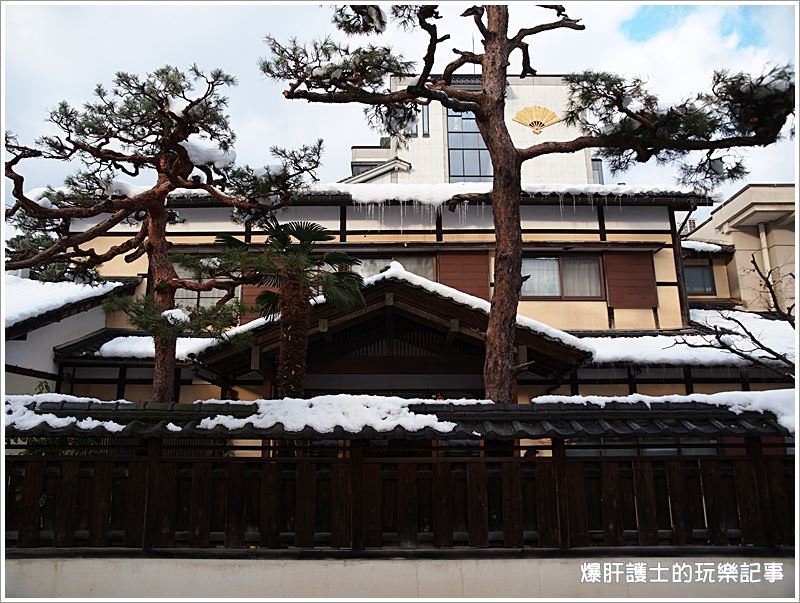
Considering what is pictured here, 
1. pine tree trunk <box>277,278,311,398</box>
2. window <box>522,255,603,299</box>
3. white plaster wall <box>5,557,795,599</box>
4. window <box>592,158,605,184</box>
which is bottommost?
white plaster wall <box>5,557,795,599</box>

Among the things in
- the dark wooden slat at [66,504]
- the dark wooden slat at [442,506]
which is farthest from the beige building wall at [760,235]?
the dark wooden slat at [66,504]

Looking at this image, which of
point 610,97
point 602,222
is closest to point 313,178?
point 610,97

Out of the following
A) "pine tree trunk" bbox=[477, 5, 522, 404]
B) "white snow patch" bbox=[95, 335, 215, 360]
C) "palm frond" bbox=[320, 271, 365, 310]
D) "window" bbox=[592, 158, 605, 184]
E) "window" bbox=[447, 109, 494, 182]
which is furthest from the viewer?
"window" bbox=[592, 158, 605, 184]

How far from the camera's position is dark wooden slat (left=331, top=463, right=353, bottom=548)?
6.87 meters

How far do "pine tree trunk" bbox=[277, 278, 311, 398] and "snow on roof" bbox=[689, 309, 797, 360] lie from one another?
7.09 m

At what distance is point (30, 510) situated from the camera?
22.4ft

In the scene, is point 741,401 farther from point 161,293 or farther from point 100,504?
point 161,293

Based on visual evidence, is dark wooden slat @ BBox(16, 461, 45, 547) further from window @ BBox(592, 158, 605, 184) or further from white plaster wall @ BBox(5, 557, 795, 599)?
window @ BBox(592, 158, 605, 184)

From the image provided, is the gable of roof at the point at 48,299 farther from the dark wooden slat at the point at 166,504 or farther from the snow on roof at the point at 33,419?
the dark wooden slat at the point at 166,504

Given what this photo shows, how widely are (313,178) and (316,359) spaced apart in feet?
13.6

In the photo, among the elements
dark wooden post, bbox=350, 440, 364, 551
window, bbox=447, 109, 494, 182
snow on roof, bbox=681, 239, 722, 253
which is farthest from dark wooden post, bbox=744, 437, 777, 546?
window, bbox=447, 109, 494, 182

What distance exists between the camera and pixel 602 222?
47.9 ft

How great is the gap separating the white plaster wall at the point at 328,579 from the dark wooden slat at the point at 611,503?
0.80ft

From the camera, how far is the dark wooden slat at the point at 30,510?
6.79m
